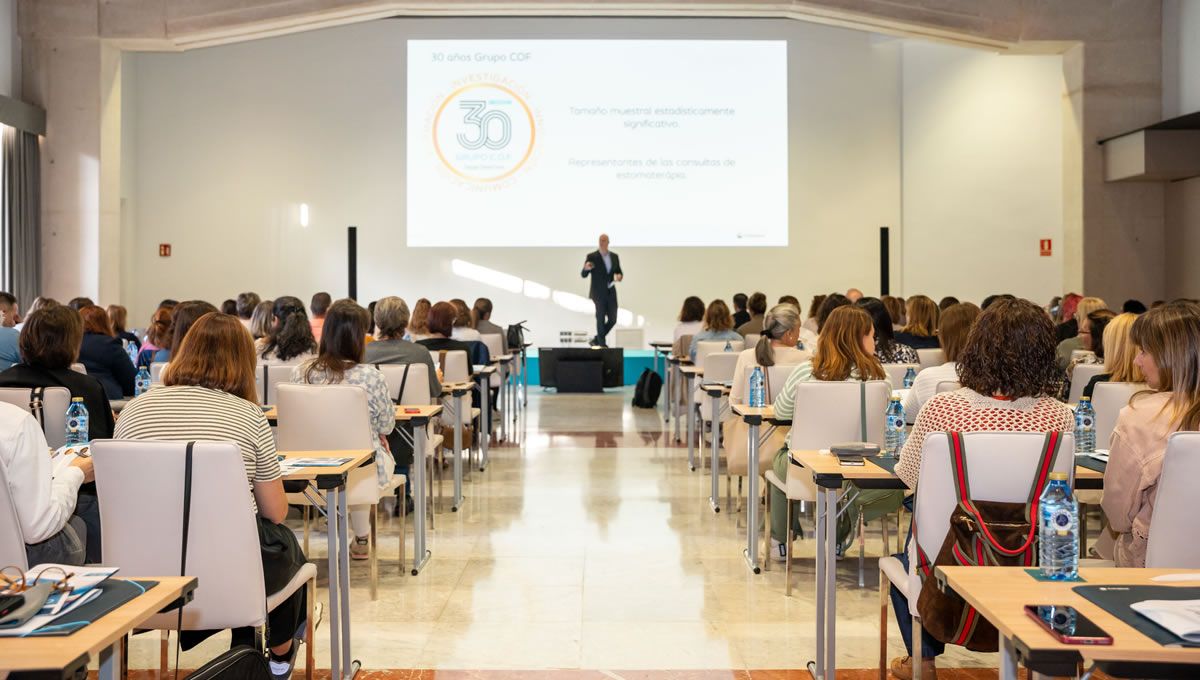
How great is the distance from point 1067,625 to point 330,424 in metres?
3.31

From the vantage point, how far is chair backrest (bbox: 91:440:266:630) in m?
2.64

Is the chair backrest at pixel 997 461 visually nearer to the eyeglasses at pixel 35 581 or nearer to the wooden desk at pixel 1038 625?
the wooden desk at pixel 1038 625

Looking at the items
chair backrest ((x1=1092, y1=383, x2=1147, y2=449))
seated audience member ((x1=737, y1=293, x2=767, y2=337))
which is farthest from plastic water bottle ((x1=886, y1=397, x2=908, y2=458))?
seated audience member ((x1=737, y1=293, x2=767, y2=337))

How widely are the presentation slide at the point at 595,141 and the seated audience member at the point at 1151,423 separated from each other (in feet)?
34.3

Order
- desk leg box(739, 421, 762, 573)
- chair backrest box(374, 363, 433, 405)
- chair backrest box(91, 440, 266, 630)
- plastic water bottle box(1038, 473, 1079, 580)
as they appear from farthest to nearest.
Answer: chair backrest box(374, 363, 433, 405)
desk leg box(739, 421, 762, 573)
chair backrest box(91, 440, 266, 630)
plastic water bottle box(1038, 473, 1079, 580)

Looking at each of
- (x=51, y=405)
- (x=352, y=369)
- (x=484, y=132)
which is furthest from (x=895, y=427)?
(x=484, y=132)

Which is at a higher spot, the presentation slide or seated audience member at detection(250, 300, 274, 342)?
the presentation slide

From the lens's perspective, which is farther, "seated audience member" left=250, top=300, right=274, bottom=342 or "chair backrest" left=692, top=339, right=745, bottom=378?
"chair backrest" left=692, top=339, right=745, bottom=378

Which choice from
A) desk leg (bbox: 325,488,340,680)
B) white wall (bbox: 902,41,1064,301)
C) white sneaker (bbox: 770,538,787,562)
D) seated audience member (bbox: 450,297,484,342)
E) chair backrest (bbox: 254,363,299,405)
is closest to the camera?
desk leg (bbox: 325,488,340,680)

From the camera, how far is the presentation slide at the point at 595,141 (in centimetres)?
1293

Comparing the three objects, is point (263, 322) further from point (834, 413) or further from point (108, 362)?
point (834, 413)

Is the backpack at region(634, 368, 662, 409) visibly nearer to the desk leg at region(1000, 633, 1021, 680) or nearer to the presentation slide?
the presentation slide

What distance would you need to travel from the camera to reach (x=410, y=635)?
3.98 meters

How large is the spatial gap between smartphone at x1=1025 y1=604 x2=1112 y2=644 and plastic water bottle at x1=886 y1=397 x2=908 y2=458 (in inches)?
80.4
